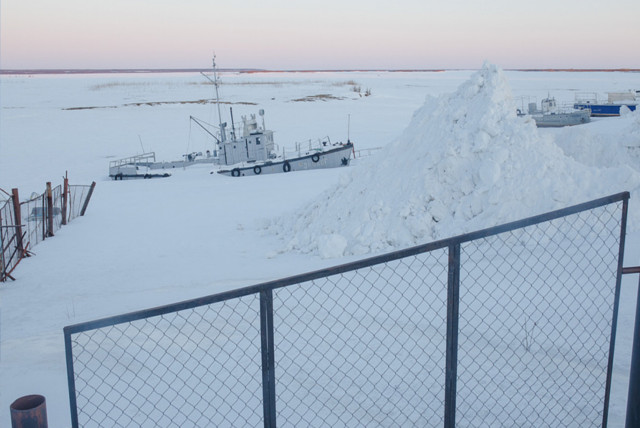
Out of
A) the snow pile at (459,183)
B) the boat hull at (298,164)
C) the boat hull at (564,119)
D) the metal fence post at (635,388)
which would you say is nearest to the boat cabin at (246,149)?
the boat hull at (298,164)

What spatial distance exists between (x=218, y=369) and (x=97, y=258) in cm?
738

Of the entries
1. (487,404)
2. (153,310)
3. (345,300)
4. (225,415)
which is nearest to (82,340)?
(225,415)

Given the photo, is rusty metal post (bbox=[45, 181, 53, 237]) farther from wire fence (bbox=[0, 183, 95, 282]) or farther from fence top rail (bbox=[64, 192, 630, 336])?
fence top rail (bbox=[64, 192, 630, 336])

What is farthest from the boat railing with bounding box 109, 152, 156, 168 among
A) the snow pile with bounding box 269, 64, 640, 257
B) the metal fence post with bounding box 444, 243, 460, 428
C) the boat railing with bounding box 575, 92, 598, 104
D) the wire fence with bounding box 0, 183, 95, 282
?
the boat railing with bounding box 575, 92, 598, 104

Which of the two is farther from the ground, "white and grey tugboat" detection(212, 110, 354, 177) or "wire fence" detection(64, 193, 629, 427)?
"white and grey tugboat" detection(212, 110, 354, 177)

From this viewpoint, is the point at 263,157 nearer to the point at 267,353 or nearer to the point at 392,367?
the point at 392,367

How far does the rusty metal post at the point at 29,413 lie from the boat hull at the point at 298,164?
24500 millimetres

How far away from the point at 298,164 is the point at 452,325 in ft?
80.4

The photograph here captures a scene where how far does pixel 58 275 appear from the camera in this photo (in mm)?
11523

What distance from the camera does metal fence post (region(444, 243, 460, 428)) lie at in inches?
160

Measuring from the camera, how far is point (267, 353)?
3910mm

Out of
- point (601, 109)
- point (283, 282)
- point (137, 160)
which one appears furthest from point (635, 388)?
point (601, 109)

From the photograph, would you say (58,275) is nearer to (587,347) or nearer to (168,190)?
(587,347)

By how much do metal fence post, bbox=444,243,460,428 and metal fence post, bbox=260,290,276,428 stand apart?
1.36 metres
